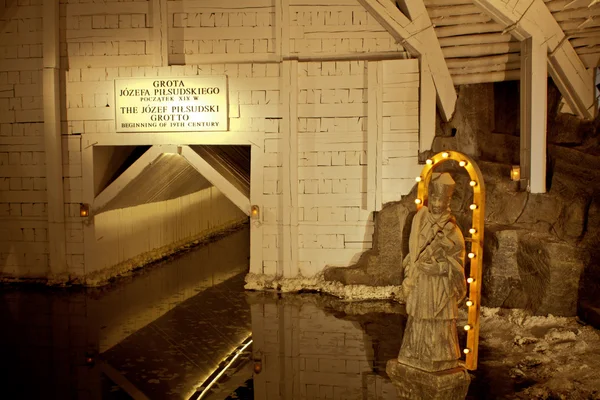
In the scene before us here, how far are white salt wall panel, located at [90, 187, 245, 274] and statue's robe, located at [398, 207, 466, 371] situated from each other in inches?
363

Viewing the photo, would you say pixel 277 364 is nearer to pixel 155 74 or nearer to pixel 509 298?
pixel 509 298

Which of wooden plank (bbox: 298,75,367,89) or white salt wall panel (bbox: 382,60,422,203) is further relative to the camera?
wooden plank (bbox: 298,75,367,89)

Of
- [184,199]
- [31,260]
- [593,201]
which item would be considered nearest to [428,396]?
[593,201]

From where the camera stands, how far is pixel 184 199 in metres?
19.2

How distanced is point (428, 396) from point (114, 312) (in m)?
7.14

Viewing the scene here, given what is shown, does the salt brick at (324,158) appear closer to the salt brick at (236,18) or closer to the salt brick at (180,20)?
the salt brick at (236,18)

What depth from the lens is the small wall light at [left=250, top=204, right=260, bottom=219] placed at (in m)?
13.5

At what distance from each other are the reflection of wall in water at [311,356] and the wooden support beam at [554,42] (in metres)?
6.41

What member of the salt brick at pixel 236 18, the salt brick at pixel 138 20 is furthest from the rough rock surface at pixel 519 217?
the salt brick at pixel 138 20

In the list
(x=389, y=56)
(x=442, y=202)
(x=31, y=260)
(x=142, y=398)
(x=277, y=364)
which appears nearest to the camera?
→ (x=442, y=202)

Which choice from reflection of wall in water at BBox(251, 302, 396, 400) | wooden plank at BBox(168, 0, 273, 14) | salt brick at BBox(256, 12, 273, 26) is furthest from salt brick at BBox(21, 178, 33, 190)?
salt brick at BBox(256, 12, 273, 26)

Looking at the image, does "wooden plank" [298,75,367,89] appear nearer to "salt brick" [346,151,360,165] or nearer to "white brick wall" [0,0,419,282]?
"white brick wall" [0,0,419,282]

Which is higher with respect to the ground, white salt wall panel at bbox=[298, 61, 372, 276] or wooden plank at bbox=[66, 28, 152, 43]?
wooden plank at bbox=[66, 28, 152, 43]

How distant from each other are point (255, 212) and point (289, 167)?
1270 mm
